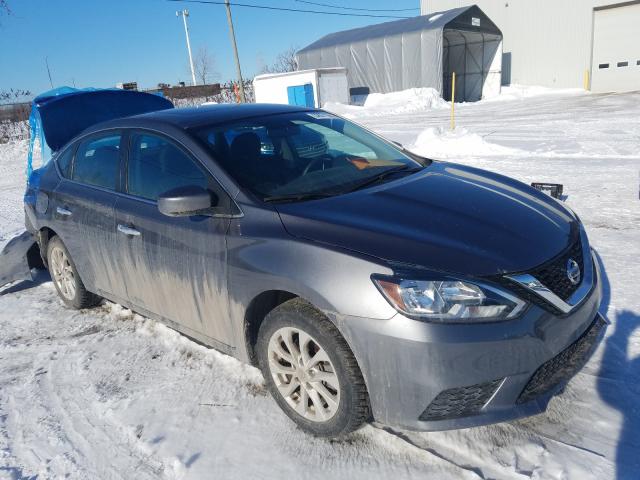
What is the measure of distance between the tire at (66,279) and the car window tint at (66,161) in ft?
1.89

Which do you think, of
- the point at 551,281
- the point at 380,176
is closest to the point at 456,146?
the point at 380,176

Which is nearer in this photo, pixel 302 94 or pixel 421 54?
pixel 302 94

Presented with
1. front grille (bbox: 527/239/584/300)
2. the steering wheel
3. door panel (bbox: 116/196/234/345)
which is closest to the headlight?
front grille (bbox: 527/239/584/300)

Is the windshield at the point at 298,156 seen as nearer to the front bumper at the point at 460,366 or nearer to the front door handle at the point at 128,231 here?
the front door handle at the point at 128,231

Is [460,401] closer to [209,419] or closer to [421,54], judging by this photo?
[209,419]

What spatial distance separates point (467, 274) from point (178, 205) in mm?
1514

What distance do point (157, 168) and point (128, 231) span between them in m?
0.47

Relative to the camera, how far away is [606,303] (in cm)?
353

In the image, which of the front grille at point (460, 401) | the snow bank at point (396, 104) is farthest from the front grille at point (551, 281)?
the snow bank at point (396, 104)

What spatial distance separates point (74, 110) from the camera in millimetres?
6953

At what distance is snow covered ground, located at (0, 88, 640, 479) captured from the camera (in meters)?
2.32

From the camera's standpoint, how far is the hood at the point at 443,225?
87.4 inches

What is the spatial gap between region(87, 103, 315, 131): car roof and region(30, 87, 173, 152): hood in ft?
11.4

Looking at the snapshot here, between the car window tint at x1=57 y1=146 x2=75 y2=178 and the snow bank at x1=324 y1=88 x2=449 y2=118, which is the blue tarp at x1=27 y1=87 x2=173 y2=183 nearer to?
the car window tint at x1=57 y1=146 x2=75 y2=178
